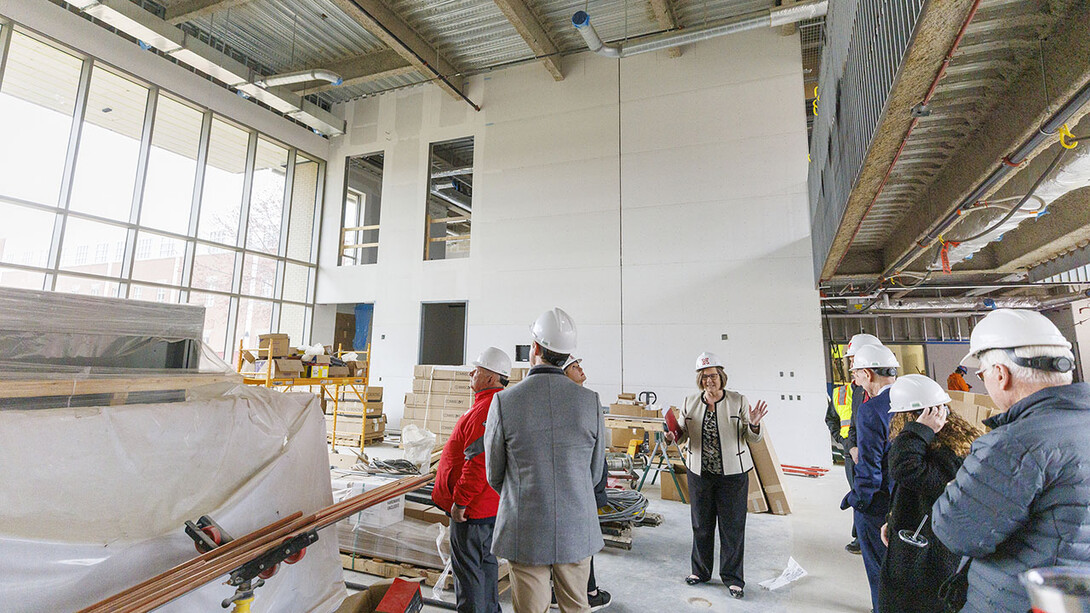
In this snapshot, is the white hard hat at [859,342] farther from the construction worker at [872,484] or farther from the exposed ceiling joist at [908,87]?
the exposed ceiling joist at [908,87]

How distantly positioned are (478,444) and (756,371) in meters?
7.07

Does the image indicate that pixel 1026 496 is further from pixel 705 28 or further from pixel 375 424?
pixel 375 424

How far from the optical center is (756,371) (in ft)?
27.1

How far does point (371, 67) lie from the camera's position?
10.6 metres

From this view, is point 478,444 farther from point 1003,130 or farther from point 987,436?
point 1003,130

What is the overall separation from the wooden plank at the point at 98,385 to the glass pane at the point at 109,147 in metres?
8.57

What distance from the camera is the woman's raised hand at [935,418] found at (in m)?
2.12

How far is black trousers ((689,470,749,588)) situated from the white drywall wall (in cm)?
520

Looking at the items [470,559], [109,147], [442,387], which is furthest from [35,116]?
[470,559]

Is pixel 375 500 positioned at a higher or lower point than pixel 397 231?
lower

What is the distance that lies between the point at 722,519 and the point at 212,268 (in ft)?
36.0

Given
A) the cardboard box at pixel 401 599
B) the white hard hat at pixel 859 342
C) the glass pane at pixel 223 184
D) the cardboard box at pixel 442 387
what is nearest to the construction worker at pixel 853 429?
the white hard hat at pixel 859 342

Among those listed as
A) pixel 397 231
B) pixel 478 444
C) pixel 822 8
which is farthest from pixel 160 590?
pixel 397 231

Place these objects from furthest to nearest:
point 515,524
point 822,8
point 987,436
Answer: point 822,8 → point 515,524 → point 987,436
